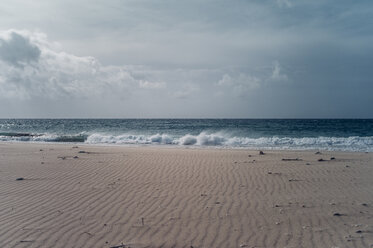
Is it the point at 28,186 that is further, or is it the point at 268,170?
the point at 268,170

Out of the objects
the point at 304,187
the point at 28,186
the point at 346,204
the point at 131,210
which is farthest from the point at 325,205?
the point at 28,186

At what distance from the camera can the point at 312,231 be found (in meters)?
5.55

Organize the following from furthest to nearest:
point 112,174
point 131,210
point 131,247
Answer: point 112,174, point 131,210, point 131,247

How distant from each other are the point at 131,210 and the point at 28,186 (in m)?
4.22

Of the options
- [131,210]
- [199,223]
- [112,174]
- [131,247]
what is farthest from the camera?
[112,174]

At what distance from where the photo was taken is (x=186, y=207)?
689 cm

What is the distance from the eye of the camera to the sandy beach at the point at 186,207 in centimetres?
526

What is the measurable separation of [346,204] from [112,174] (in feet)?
24.8

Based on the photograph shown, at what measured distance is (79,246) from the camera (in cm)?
498

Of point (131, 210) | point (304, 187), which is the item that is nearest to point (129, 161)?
point (131, 210)

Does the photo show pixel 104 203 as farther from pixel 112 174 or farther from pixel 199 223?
pixel 112 174

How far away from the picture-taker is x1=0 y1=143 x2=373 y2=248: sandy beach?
5.26 meters

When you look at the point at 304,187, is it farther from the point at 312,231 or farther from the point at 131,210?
the point at 131,210

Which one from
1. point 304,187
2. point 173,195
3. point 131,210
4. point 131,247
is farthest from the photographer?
point 304,187
